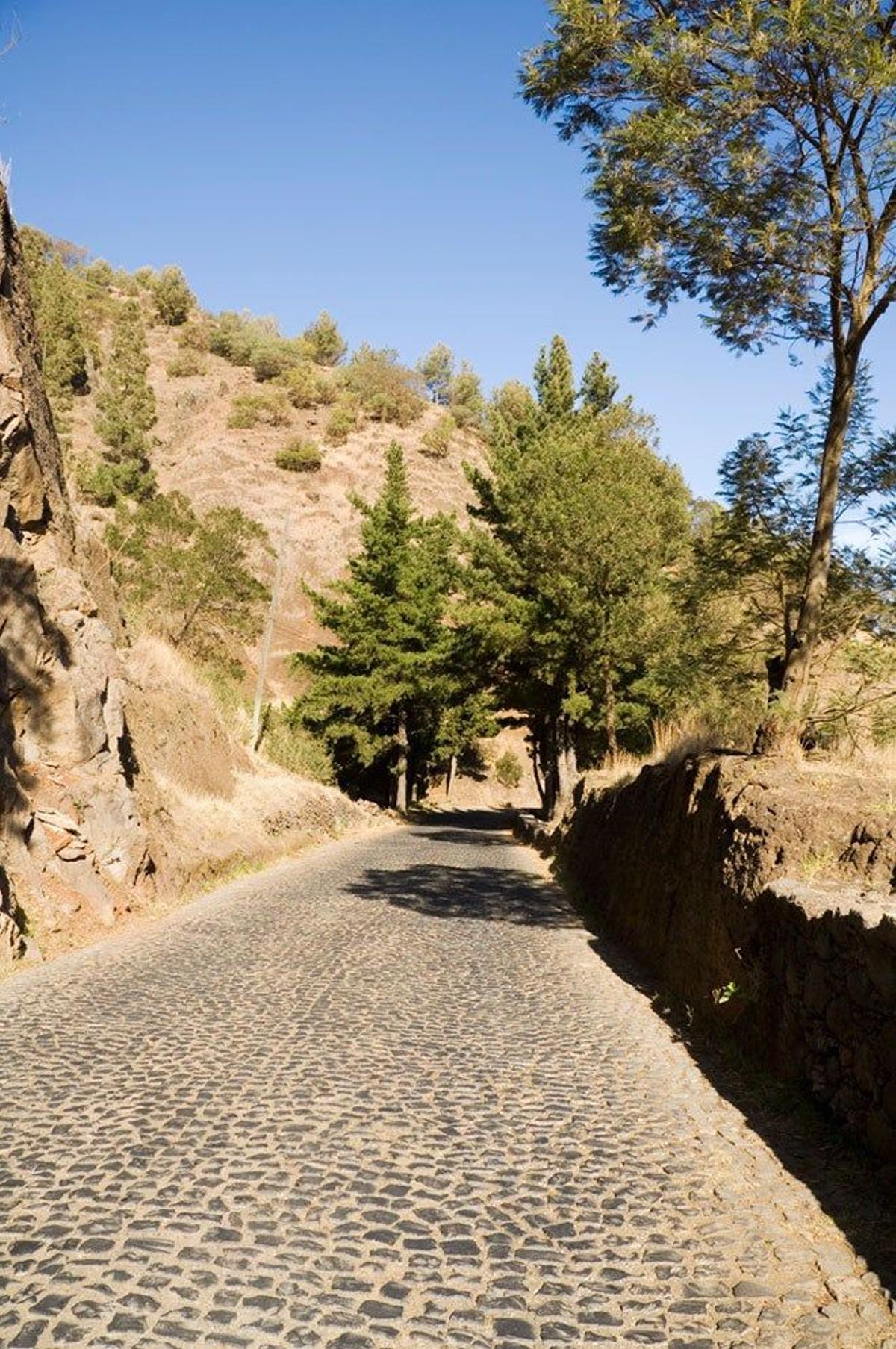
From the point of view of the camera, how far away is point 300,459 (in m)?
67.1

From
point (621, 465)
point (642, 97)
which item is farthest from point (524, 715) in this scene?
point (642, 97)

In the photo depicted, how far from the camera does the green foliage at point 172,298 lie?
84.8 meters

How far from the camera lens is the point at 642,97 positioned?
9.06 meters

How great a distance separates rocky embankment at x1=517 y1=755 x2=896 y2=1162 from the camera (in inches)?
175

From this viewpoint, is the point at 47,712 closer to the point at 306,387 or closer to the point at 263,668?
the point at 263,668

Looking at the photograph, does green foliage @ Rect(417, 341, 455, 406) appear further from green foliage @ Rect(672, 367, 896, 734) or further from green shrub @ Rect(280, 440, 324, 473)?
green foliage @ Rect(672, 367, 896, 734)

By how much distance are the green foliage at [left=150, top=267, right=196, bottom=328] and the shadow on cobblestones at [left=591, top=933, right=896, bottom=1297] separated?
9262cm

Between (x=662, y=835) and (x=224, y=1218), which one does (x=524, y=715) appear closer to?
(x=662, y=835)

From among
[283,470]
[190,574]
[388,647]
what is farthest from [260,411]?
[388,647]

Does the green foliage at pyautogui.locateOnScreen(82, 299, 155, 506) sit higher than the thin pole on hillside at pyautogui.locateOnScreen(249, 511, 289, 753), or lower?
higher

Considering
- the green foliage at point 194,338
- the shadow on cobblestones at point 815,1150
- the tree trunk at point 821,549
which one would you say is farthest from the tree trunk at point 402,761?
the green foliage at point 194,338

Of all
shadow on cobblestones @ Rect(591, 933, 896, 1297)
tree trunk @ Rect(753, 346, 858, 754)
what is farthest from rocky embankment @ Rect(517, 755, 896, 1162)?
tree trunk @ Rect(753, 346, 858, 754)

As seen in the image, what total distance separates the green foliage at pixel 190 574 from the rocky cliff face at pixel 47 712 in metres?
18.5

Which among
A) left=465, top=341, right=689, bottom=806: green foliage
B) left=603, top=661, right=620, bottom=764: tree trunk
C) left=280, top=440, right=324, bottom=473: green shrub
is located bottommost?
left=603, top=661, right=620, bottom=764: tree trunk
